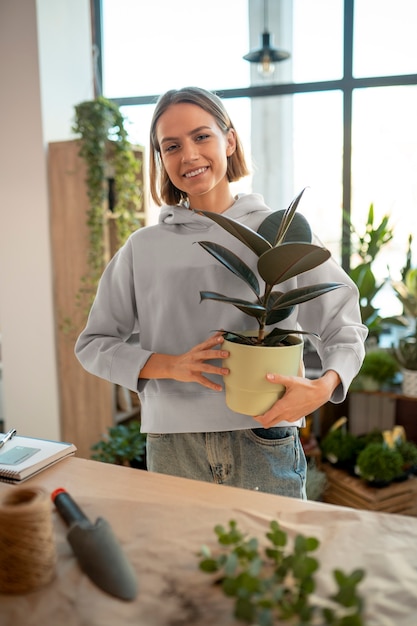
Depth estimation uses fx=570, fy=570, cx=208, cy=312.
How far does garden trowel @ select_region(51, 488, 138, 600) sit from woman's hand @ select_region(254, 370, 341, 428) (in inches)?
13.2

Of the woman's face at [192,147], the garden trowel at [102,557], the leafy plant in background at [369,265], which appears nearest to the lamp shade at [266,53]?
the leafy plant in background at [369,265]

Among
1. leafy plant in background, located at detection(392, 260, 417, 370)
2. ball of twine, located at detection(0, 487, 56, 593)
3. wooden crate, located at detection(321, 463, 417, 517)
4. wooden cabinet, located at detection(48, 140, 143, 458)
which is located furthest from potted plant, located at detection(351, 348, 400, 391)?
ball of twine, located at detection(0, 487, 56, 593)

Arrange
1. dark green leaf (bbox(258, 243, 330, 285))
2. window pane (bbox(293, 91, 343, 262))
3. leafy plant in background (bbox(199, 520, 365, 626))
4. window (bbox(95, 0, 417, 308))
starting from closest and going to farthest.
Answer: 1. leafy plant in background (bbox(199, 520, 365, 626))
2. dark green leaf (bbox(258, 243, 330, 285))
3. window (bbox(95, 0, 417, 308))
4. window pane (bbox(293, 91, 343, 262))

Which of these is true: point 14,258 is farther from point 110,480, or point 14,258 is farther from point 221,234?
point 110,480

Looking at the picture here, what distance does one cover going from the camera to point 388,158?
331 cm

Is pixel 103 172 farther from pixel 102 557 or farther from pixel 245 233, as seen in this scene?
pixel 102 557

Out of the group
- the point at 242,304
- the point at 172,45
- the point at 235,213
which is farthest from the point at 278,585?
the point at 172,45

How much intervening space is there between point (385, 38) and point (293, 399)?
2.93m

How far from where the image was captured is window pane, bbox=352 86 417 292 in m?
3.24

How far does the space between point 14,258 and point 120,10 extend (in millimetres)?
1798

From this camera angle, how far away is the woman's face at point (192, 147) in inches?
47.5

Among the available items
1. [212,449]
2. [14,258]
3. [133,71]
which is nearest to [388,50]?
[133,71]

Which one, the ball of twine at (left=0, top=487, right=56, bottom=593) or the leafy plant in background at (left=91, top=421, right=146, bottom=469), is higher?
the ball of twine at (left=0, top=487, right=56, bottom=593)

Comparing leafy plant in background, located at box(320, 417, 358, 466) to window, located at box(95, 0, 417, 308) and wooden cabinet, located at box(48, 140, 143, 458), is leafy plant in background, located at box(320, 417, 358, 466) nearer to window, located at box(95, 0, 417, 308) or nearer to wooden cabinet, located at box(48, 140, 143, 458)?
window, located at box(95, 0, 417, 308)
